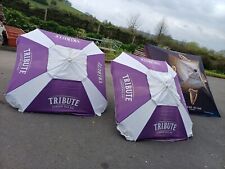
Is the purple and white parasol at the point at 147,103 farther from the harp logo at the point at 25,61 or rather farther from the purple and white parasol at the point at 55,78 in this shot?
the harp logo at the point at 25,61

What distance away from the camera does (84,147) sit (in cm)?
554

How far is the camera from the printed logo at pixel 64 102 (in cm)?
649

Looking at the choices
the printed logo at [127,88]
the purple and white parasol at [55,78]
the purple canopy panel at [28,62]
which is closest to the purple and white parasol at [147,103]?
the printed logo at [127,88]

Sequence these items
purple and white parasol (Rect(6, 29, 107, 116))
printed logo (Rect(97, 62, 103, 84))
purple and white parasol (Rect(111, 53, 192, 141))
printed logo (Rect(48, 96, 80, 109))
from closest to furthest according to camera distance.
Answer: purple and white parasol (Rect(111, 53, 192, 141)) → purple and white parasol (Rect(6, 29, 107, 116)) → printed logo (Rect(48, 96, 80, 109)) → printed logo (Rect(97, 62, 103, 84))

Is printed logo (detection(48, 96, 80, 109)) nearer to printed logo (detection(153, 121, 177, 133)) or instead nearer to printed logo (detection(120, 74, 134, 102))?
printed logo (detection(120, 74, 134, 102))

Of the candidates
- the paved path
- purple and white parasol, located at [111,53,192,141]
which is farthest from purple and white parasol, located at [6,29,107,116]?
purple and white parasol, located at [111,53,192,141]

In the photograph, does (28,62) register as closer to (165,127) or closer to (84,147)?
(84,147)

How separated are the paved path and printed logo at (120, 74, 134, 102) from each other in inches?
29.1

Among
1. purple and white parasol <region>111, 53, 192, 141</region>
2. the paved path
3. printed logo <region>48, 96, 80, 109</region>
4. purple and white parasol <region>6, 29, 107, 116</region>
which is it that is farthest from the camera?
printed logo <region>48, 96, 80, 109</region>

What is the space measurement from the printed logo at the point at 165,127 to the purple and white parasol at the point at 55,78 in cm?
141

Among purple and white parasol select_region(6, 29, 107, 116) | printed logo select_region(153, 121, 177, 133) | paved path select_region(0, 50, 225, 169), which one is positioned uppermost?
purple and white parasol select_region(6, 29, 107, 116)

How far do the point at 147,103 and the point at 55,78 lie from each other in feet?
6.18

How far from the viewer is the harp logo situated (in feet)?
21.3

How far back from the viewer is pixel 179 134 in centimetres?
679
